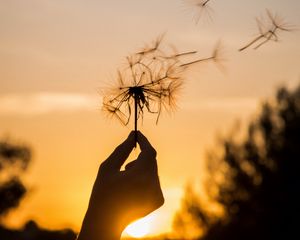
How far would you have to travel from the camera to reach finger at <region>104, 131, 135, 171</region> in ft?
11.6

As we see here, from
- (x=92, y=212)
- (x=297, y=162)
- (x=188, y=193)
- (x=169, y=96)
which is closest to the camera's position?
(x=92, y=212)

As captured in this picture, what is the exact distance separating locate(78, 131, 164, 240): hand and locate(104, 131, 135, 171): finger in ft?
0.10

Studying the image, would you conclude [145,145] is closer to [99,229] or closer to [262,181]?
[99,229]

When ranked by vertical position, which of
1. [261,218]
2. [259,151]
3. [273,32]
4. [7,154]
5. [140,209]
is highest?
[7,154]

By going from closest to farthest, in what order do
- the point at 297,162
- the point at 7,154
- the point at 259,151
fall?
the point at 297,162 → the point at 259,151 → the point at 7,154

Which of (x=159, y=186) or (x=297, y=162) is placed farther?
(x=297, y=162)

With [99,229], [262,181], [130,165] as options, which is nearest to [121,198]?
[99,229]

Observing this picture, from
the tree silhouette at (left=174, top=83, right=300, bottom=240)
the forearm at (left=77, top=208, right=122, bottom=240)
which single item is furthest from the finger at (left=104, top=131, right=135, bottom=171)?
the tree silhouette at (left=174, top=83, right=300, bottom=240)

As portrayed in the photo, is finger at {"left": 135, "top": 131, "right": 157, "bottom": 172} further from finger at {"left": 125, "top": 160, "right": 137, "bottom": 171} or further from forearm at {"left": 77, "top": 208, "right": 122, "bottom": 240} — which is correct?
forearm at {"left": 77, "top": 208, "right": 122, "bottom": 240}

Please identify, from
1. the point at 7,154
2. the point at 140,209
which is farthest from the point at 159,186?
the point at 7,154

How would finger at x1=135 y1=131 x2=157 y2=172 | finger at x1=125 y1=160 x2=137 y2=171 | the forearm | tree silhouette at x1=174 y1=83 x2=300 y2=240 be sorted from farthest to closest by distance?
tree silhouette at x1=174 y1=83 x2=300 y2=240 < finger at x1=125 y1=160 x2=137 y2=171 < finger at x1=135 y1=131 x2=157 y2=172 < the forearm

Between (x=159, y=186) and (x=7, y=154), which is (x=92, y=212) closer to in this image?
(x=159, y=186)

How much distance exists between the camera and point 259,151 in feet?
131

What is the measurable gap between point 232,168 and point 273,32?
128ft
